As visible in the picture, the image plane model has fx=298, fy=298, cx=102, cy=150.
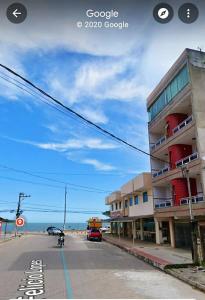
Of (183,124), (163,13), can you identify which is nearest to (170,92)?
(183,124)

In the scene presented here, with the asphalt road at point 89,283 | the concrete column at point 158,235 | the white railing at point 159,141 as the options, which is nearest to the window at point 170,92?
the white railing at point 159,141

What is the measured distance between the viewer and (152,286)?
1028 cm

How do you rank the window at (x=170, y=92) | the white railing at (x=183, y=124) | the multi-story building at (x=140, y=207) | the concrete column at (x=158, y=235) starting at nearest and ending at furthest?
the white railing at (x=183, y=124) < the window at (x=170, y=92) < the concrete column at (x=158, y=235) < the multi-story building at (x=140, y=207)

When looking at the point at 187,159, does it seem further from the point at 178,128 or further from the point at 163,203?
the point at 163,203

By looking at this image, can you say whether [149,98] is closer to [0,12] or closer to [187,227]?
[187,227]

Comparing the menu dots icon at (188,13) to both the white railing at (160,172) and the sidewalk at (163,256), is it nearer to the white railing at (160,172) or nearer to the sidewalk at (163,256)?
the sidewalk at (163,256)

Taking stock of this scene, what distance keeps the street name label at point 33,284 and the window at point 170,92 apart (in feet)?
52.1

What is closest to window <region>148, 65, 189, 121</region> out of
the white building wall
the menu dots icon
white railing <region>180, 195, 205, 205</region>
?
the white building wall

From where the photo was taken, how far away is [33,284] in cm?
1024

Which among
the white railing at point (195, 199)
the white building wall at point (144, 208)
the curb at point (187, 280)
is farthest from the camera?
the white building wall at point (144, 208)

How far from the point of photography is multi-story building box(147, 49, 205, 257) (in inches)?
794

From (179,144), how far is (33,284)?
17.0 m

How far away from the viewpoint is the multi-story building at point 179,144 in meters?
20.2

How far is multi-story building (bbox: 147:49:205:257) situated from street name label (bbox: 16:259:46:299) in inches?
369
